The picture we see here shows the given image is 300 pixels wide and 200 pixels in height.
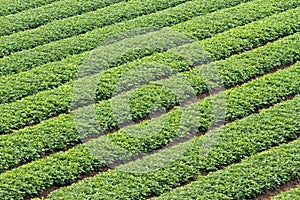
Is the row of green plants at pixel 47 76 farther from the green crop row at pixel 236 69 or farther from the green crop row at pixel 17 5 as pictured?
the green crop row at pixel 17 5

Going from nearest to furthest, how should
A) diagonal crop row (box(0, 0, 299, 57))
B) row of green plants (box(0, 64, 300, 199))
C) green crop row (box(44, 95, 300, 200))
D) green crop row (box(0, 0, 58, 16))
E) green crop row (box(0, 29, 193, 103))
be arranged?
green crop row (box(44, 95, 300, 200))
row of green plants (box(0, 64, 300, 199))
green crop row (box(0, 29, 193, 103))
diagonal crop row (box(0, 0, 299, 57))
green crop row (box(0, 0, 58, 16))

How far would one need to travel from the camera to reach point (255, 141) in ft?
44.3

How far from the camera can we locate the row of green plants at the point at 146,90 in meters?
14.4

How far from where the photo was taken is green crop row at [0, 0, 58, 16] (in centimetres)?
1881

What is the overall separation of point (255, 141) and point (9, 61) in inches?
275

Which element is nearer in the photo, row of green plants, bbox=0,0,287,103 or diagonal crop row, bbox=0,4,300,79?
row of green plants, bbox=0,0,287,103

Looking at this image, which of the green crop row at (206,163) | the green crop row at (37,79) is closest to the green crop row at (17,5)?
the green crop row at (37,79)

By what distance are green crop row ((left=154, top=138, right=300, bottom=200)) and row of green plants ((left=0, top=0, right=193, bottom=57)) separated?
269 inches

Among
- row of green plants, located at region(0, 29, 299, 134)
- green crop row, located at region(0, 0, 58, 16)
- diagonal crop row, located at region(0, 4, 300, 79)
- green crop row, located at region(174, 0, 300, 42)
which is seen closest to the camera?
row of green plants, located at region(0, 29, 299, 134)

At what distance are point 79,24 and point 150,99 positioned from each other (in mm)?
4256

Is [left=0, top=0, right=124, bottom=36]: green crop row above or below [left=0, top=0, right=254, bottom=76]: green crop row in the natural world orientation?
above

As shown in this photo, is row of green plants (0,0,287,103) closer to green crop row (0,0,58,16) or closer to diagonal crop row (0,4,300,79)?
diagonal crop row (0,4,300,79)

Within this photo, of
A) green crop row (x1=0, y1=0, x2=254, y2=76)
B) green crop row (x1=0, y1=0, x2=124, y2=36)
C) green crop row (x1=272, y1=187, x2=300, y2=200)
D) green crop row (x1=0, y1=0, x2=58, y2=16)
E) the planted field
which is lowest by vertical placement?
green crop row (x1=272, y1=187, x2=300, y2=200)

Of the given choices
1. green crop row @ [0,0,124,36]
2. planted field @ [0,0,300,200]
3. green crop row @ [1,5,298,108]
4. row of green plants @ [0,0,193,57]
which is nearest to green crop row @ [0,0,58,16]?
Result: planted field @ [0,0,300,200]
